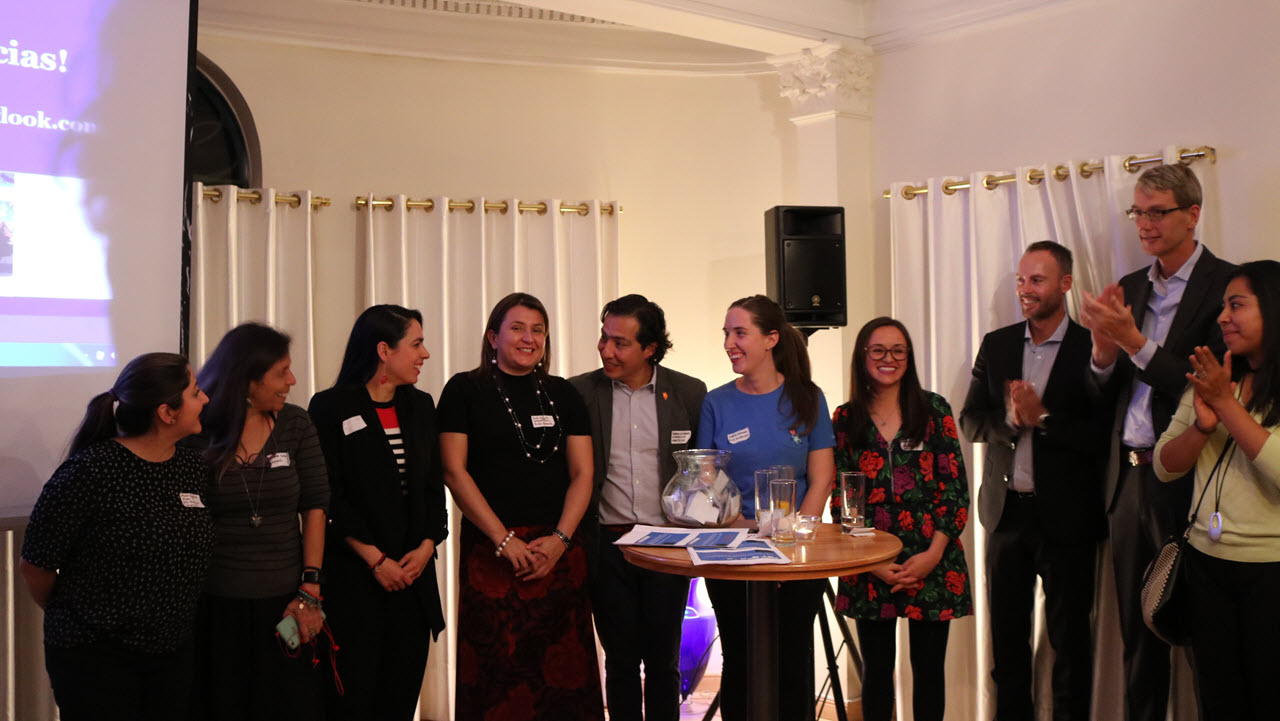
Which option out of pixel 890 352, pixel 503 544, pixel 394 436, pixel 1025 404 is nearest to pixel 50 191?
pixel 394 436

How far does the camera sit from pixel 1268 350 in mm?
2889

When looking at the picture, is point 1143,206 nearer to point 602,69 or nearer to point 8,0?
point 602,69

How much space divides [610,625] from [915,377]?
1.31m

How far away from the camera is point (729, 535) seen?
2.70m

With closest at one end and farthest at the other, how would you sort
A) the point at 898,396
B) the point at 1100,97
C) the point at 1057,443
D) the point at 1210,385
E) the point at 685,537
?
the point at 685,537, the point at 1210,385, the point at 898,396, the point at 1057,443, the point at 1100,97

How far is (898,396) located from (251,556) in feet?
6.85

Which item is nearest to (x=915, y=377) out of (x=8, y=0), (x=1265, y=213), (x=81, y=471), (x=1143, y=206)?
(x=1143, y=206)

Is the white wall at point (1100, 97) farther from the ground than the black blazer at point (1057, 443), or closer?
farther from the ground

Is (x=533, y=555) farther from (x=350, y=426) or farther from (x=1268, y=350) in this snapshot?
(x=1268, y=350)

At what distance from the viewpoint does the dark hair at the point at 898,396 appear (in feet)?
11.2

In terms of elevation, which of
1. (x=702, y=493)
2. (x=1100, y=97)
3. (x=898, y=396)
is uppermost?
(x=1100, y=97)

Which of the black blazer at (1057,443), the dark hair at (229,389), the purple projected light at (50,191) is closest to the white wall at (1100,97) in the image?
the black blazer at (1057,443)

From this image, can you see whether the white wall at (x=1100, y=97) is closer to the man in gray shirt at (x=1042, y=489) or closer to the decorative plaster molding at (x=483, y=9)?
the man in gray shirt at (x=1042, y=489)

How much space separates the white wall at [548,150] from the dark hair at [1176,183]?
2100mm
